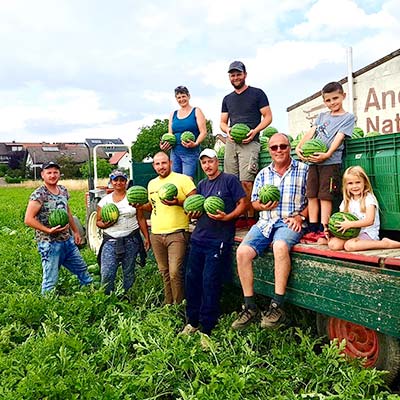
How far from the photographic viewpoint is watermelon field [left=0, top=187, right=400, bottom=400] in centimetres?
429

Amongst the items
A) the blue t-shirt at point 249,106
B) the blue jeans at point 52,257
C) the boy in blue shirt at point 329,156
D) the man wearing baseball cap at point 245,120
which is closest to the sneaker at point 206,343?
the boy in blue shirt at point 329,156

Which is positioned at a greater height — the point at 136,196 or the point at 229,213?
the point at 136,196

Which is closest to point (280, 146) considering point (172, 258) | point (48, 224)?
point (172, 258)

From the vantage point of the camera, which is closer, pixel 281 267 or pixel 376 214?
pixel 376 214

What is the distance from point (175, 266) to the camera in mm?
6543

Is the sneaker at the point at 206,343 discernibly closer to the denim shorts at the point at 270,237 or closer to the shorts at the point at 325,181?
the denim shorts at the point at 270,237

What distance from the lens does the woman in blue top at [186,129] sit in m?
7.60

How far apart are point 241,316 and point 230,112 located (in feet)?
9.11

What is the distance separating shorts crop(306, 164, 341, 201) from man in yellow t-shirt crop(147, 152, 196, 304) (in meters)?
1.61

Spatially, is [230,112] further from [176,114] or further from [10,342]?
[10,342]

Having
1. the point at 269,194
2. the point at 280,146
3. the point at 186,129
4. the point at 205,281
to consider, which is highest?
the point at 186,129

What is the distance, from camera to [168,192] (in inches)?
250

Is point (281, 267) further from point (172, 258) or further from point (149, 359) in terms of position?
point (172, 258)

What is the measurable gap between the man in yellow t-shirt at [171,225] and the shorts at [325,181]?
63.4 inches
